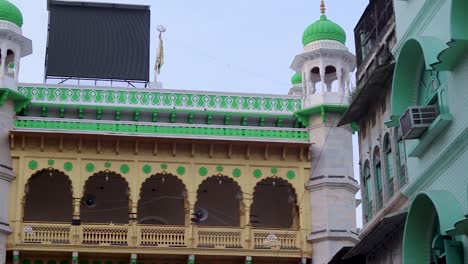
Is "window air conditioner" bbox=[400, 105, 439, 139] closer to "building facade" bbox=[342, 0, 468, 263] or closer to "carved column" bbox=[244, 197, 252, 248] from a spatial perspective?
"building facade" bbox=[342, 0, 468, 263]

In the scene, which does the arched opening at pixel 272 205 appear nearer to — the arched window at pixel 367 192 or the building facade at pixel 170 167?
the building facade at pixel 170 167

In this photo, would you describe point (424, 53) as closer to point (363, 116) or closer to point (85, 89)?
point (363, 116)

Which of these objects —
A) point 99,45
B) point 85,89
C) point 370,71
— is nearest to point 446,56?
point 370,71

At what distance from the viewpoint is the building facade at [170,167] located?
2672cm

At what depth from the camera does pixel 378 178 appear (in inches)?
733

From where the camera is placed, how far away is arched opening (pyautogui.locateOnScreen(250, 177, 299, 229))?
2925 cm

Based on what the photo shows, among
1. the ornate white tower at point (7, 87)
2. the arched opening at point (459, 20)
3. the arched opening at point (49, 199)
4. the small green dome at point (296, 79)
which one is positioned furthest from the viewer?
the small green dome at point (296, 79)

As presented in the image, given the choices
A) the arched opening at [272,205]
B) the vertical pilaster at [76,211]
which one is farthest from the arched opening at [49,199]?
the arched opening at [272,205]

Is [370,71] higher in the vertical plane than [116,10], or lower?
lower

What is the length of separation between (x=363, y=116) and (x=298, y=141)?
26.6 feet

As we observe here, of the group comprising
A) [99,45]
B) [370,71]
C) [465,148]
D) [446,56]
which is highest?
[99,45]

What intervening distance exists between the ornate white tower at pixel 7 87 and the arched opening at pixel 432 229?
13984mm

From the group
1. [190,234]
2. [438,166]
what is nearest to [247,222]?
[190,234]

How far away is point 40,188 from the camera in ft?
94.4
